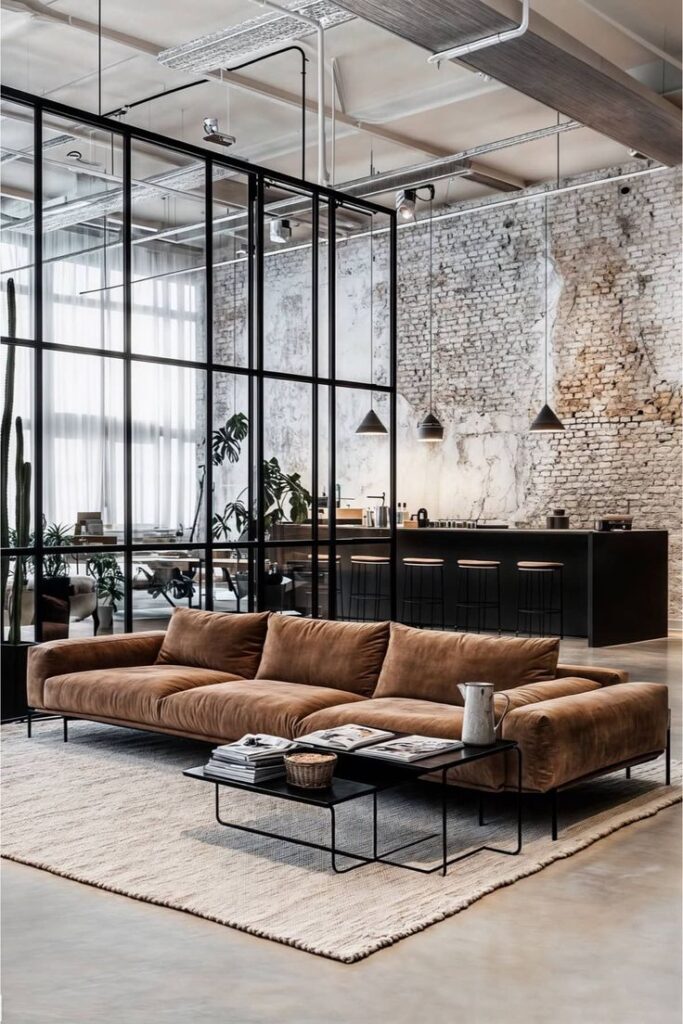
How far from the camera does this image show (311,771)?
4.04 metres

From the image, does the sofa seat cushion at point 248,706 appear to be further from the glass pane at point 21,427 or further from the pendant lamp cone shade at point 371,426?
the pendant lamp cone shade at point 371,426

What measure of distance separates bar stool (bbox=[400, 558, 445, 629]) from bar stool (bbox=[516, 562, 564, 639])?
0.95 metres

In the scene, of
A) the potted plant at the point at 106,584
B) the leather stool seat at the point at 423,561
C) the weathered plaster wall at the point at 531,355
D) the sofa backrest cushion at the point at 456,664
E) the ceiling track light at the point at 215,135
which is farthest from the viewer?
the weathered plaster wall at the point at 531,355

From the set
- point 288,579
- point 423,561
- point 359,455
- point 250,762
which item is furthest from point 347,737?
point 359,455

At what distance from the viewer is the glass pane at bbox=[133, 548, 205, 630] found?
7.57m

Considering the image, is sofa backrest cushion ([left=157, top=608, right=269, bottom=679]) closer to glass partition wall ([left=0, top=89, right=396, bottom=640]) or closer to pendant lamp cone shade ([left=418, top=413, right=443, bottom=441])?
glass partition wall ([left=0, top=89, right=396, bottom=640])

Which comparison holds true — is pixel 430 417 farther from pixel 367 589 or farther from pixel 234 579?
pixel 234 579

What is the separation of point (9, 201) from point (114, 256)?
85cm

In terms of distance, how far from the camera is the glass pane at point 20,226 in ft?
22.6

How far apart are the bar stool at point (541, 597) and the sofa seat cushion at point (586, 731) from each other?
6.31m

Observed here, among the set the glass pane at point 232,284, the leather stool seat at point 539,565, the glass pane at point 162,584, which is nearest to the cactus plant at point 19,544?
the glass pane at point 162,584

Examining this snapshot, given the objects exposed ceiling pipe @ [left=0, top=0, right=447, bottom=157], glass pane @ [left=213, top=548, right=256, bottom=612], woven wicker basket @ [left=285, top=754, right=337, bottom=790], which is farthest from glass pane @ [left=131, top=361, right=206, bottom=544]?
woven wicker basket @ [left=285, top=754, right=337, bottom=790]

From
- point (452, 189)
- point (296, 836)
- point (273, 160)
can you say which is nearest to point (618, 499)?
point (452, 189)

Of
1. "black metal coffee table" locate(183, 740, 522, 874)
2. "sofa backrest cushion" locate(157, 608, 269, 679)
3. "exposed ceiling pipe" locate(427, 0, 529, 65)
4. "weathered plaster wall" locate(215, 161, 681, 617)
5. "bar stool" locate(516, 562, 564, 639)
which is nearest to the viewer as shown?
"black metal coffee table" locate(183, 740, 522, 874)
